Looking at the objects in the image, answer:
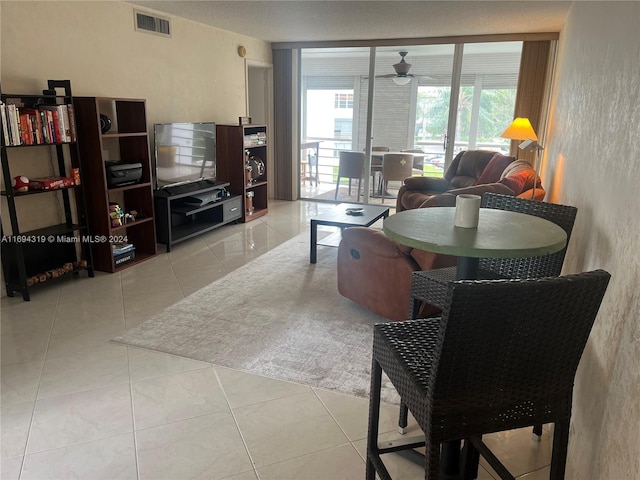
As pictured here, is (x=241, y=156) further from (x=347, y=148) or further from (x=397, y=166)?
(x=397, y=166)

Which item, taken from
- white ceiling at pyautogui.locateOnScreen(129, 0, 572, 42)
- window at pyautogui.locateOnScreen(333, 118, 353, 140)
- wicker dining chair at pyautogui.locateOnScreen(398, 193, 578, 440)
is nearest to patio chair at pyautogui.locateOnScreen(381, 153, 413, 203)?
window at pyautogui.locateOnScreen(333, 118, 353, 140)

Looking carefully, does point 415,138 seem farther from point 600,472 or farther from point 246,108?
point 600,472

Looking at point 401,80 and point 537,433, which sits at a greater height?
point 401,80

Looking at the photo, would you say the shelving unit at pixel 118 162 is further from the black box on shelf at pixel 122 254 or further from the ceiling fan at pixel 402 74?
the ceiling fan at pixel 402 74

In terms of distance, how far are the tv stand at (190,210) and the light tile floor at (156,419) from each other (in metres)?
1.63

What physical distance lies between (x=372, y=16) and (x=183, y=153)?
240 cm

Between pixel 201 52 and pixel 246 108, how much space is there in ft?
3.79

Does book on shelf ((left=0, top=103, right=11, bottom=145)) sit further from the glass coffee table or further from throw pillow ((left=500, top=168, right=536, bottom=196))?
throw pillow ((left=500, top=168, right=536, bottom=196))

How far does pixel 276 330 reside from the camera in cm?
292

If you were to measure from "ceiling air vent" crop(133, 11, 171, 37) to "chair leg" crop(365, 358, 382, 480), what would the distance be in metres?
4.13

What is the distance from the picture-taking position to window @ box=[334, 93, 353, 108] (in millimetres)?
6811

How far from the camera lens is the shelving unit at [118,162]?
144 inches

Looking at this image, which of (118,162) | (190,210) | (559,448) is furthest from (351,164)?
(559,448)

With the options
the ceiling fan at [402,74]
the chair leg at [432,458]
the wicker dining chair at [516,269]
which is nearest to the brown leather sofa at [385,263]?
the wicker dining chair at [516,269]
